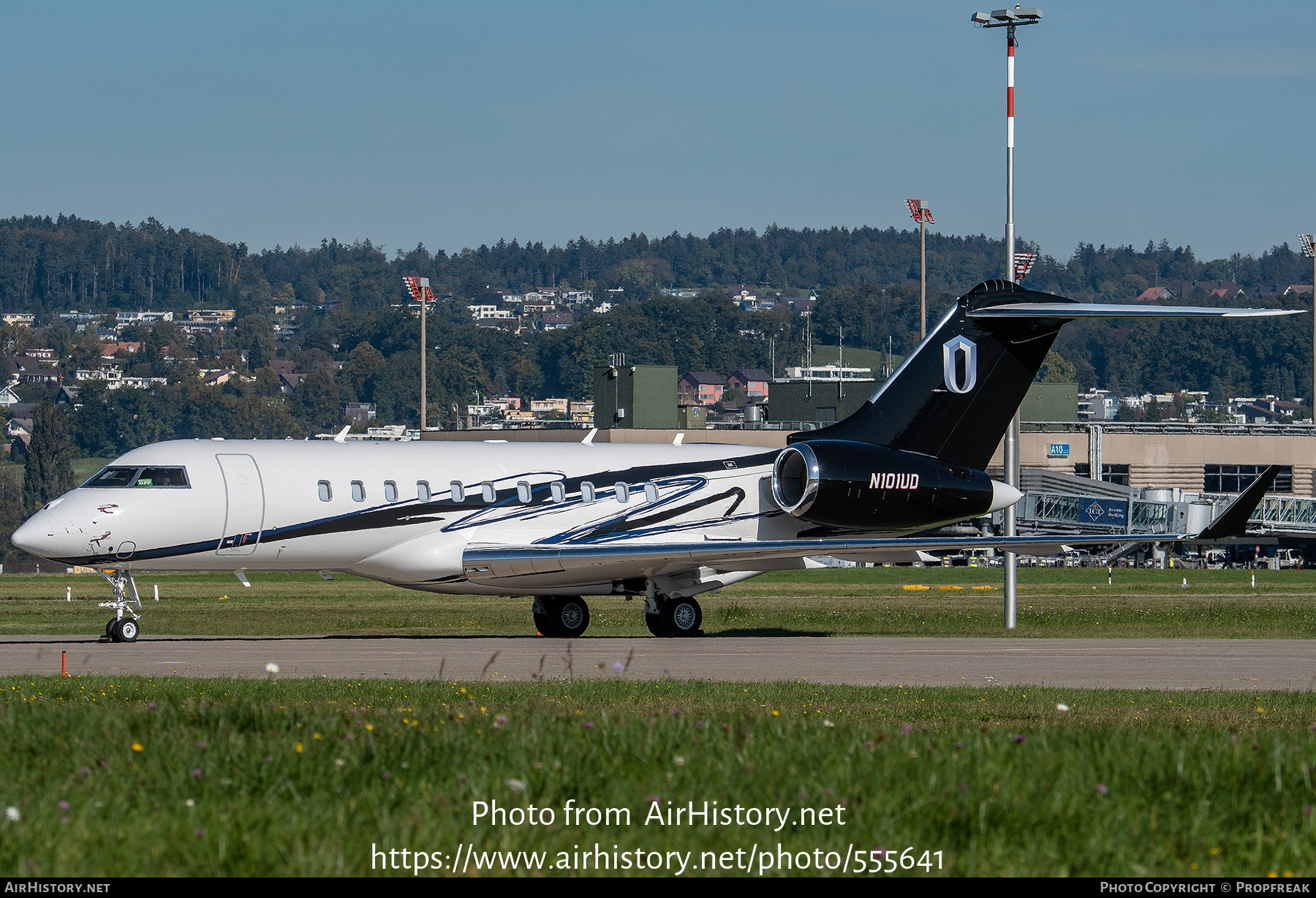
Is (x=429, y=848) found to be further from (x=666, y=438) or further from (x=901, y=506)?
(x=666, y=438)

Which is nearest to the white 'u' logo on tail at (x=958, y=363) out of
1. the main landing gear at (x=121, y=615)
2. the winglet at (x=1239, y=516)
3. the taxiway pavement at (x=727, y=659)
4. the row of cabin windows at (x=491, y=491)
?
the taxiway pavement at (x=727, y=659)

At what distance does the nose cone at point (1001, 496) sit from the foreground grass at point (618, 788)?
58.4 feet

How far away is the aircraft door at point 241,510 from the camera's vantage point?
2648 centimetres

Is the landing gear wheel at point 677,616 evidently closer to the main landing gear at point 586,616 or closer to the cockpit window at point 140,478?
the main landing gear at point 586,616

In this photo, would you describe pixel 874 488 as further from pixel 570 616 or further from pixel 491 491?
pixel 491 491

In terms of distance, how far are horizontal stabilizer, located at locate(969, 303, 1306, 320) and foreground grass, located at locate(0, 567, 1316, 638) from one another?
20.5 feet

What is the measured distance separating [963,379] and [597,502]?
24.5 ft

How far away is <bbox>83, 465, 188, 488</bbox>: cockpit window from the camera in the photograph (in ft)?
85.8

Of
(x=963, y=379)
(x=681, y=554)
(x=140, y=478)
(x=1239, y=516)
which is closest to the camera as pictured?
(x=1239, y=516)

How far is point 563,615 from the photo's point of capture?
3039cm

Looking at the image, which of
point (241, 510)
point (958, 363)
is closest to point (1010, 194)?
point (958, 363)

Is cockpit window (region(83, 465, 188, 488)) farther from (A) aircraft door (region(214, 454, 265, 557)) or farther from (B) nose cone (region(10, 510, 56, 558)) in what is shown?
(B) nose cone (region(10, 510, 56, 558))

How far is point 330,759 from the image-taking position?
30.2 feet
